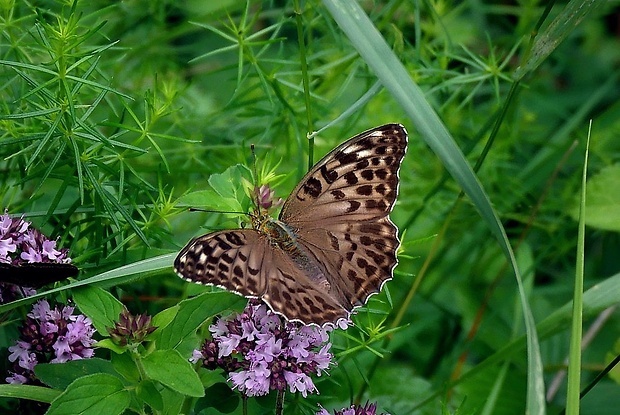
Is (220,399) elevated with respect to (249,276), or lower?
lower

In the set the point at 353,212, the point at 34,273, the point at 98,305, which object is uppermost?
the point at 34,273

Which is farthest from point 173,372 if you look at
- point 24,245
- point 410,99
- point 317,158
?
point 317,158

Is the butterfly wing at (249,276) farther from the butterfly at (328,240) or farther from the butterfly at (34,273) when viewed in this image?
the butterfly at (34,273)

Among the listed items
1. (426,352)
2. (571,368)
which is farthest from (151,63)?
(571,368)

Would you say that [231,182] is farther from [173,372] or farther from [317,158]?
[317,158]

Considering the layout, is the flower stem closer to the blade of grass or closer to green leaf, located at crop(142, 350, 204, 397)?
green leaf, located at crop(142, 350, 204, 397)

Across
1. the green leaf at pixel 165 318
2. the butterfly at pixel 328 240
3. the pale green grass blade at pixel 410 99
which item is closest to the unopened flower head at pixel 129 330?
the green leaf at pixel 165 318

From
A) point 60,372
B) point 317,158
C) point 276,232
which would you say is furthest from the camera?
point 317,158
